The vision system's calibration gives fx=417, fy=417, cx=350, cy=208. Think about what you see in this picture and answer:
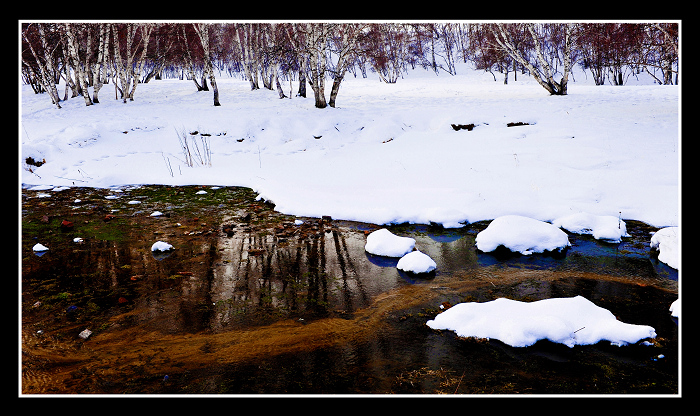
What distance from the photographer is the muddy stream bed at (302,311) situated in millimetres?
2637

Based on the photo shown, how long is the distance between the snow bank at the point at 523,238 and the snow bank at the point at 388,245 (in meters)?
0.91

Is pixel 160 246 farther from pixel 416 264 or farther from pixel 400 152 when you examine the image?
pixel 400 152

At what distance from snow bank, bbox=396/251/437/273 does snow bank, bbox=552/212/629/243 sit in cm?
237

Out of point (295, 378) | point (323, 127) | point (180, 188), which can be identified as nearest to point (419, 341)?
point (295, 378)

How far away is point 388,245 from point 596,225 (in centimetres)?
285

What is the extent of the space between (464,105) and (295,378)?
13489mm

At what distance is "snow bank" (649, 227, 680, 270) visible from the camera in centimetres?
434

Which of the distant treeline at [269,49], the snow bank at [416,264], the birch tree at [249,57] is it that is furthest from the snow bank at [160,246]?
the birch tree at [249,57]

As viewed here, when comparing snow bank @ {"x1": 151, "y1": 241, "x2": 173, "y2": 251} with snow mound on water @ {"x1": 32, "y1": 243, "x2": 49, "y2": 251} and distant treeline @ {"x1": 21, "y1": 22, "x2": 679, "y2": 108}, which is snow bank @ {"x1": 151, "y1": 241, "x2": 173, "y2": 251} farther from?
distant treeline @ {"x1": 21, "y1": 22, "x2": 679, "y2": 108}

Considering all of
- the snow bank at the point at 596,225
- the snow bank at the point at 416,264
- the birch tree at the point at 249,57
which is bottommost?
the snow bank at the point at 416,264

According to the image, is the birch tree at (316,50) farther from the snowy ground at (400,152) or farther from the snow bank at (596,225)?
the snow bank at (596,225)

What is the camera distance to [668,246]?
443cm

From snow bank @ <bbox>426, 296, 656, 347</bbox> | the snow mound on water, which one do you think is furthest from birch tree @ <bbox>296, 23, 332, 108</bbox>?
snow bank @ <bbox>426, 296, 656, 347</bbox>

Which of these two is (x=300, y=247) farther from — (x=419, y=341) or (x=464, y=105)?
(x=464, y=105)
